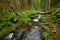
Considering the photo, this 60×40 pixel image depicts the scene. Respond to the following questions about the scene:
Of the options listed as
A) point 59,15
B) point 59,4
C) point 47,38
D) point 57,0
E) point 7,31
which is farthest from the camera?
point 57,0

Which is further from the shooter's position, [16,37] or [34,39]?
A: [16,37]

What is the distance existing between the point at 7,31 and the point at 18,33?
3.19ft

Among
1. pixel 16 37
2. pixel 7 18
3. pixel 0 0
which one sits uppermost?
pixel 0 0

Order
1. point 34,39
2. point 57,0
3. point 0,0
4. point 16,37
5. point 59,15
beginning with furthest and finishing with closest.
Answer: point 57,0, point 0,0, point 59,15, point 16,37, point 34,39

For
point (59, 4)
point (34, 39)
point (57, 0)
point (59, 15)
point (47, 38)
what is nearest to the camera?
point (47, 38)

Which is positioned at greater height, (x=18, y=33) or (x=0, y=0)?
(x=0, y=0)

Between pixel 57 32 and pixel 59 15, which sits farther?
pixel 59 15

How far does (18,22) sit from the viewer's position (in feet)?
48.4

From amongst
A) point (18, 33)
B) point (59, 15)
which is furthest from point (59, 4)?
point (18, 33)

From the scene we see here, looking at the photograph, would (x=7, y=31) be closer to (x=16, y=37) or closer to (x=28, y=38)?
Result: (x=16, y=37)

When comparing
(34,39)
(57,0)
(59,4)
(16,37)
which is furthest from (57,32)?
(57,0)

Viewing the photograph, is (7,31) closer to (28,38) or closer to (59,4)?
(28,38)

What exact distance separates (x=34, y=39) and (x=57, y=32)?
5.98ft

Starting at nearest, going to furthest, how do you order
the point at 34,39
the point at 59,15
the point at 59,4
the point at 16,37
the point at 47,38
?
the point at 47,38
the point at 34,39
the point at 16,37
the point at 59,15
the point at 59,4
